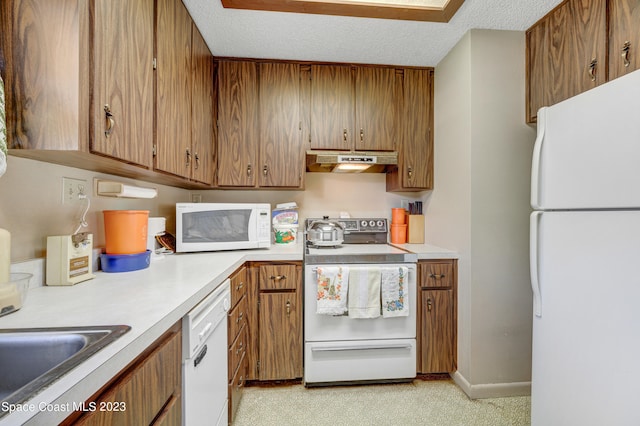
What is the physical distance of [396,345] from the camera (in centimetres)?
182

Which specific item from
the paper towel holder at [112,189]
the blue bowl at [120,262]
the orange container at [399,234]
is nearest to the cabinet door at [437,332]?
the orange container at [399,234]

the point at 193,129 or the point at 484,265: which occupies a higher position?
the point at 193,129

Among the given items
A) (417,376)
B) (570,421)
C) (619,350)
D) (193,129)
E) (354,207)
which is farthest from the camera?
(354,207)

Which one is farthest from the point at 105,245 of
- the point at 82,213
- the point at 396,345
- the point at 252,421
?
the point at 396,345

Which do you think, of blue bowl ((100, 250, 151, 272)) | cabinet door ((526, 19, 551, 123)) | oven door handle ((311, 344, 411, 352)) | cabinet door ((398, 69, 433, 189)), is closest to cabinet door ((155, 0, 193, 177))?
blue bowl ((100, 250, 151, 272))

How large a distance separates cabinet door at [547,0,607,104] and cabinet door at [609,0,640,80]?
1.3 inches

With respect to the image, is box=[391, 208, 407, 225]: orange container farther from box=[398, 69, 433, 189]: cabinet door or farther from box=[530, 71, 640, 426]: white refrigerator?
box=[530, 71, 640, 426]: white refrigerator

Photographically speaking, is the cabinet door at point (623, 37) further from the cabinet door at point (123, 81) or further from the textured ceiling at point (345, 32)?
the cabinet door at point (123, 81)

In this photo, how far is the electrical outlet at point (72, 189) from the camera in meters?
1.16

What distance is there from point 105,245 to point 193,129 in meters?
0.82

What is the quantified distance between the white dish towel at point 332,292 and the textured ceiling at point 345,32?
5.12ft

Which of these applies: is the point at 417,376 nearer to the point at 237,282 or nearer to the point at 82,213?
the point at 237,282

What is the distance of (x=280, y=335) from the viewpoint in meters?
1.83

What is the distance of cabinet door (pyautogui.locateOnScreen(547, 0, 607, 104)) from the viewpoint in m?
1.34
